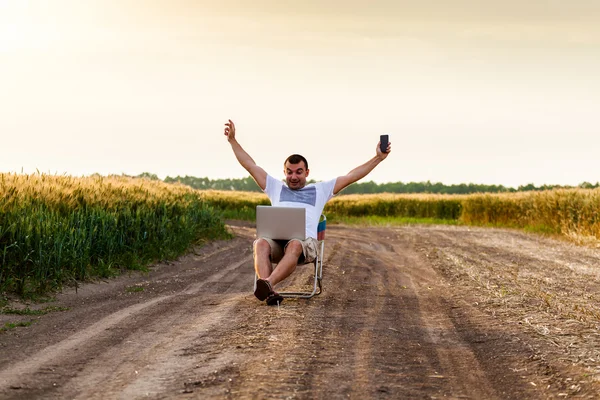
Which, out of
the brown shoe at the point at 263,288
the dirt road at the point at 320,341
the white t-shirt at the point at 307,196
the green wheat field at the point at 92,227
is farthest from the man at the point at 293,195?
the green wheat field at the point at 92,227

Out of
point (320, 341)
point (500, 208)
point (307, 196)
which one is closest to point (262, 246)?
point (307, 196)

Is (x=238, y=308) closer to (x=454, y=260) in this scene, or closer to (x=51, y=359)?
(x=51, y=359)

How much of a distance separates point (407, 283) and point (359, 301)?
108 inches

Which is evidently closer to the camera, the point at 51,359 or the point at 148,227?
the point at 51,359

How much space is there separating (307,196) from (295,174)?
37 cm

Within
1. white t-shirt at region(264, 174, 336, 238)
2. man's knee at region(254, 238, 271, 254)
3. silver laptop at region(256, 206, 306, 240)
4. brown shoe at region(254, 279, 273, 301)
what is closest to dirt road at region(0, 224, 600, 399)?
brown shoe at region(254, 279, 273, 301)

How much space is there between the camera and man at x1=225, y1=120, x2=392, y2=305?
30.8 ft

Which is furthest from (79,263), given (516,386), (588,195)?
(588,195)

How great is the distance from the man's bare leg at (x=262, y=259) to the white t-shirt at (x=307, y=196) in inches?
21.8

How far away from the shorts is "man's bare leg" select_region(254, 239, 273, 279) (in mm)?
107

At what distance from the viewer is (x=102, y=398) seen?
5270 mm

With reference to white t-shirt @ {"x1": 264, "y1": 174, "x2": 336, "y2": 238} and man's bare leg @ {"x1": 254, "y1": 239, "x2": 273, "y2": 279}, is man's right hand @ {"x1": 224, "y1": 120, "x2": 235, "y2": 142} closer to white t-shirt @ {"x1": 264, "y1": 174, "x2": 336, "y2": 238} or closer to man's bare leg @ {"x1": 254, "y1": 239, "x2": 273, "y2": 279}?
white t-shirt @ {"x1": 264, "y1": 174, "x2": 336, "y2": 238}

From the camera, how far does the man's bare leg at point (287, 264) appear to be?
9.11 m

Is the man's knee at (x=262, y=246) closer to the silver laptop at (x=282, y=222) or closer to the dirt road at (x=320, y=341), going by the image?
the silver laptop at (x=282, y=222)
